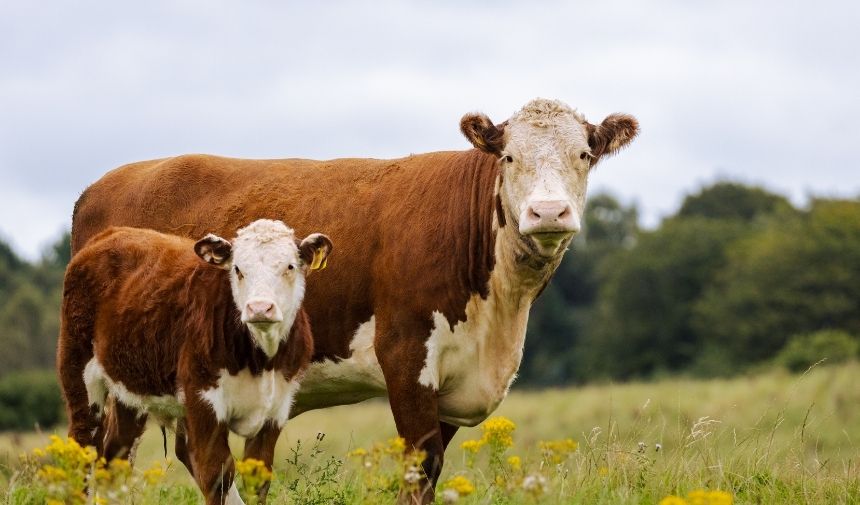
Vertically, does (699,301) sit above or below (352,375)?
below

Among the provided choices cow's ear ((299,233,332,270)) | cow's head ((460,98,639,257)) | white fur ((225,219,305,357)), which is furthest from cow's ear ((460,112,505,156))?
white fur ((225,219,305,357))

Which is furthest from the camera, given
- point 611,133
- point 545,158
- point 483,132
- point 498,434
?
point 611,133

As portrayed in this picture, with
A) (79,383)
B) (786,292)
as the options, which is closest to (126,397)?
(79,383)

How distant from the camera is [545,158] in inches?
336

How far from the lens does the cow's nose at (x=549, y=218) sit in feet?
26.4

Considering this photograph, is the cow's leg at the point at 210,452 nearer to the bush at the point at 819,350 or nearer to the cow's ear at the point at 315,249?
the cow's ear at the point at 315,249

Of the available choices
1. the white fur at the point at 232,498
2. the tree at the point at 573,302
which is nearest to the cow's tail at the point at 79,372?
the white fur at the point at 232,498

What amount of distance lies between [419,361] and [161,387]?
1.78 metres

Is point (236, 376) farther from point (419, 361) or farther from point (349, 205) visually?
point (349, 205)

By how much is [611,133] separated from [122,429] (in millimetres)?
4068

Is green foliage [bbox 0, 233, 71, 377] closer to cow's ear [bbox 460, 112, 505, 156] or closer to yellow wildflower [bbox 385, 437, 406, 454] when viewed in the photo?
cow's ear [bbox 460, 112, 505, 156]

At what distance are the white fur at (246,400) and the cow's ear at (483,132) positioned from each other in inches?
88.0

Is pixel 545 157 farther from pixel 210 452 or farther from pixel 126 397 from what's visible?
pixel 126 397

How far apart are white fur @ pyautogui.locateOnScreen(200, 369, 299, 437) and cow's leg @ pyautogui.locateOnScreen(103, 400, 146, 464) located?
116cm
